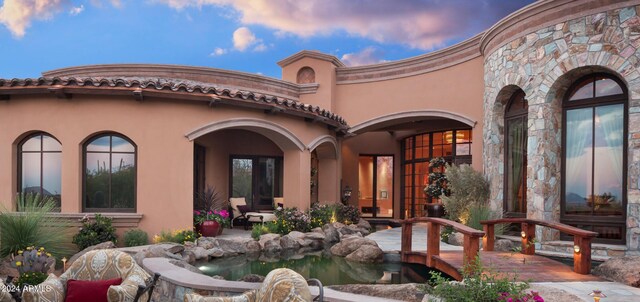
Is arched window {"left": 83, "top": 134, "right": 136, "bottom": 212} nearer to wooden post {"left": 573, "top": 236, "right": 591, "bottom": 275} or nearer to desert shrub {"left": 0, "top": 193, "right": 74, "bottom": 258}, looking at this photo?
desert shrub {"left": 0, "top": 193, "right": 74, "bottom": 258}

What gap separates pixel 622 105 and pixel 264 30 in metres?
36.6

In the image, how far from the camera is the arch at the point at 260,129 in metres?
9.95

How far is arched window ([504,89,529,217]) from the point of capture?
9.97 m

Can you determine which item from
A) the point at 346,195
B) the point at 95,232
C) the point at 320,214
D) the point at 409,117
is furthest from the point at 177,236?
the point at 409,117

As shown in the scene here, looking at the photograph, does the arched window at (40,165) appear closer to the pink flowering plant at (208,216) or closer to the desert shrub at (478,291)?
the pink flowering plant at (208,216)

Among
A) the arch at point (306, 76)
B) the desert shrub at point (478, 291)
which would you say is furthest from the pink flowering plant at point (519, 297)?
the arch at point (306, 76)

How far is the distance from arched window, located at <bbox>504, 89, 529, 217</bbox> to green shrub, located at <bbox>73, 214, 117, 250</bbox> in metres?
8.87

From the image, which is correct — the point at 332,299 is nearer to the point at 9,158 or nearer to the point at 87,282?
the point at 87,282

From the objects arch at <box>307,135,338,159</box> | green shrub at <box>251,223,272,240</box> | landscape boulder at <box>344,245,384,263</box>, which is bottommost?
landscape boulder at <box>344,245,384,263</box>

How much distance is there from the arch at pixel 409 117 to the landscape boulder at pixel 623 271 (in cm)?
709

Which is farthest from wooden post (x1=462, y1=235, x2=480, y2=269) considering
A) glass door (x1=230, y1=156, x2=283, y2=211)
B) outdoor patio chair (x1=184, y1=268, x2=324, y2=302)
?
glass door (x1=230, y1=156, x2=283, y2=211)

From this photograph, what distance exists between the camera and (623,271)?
6020mm

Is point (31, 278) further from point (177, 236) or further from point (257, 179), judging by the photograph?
point (257, 179)

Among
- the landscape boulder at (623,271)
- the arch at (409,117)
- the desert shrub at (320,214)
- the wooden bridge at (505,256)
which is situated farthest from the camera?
the arch at (409,117)
